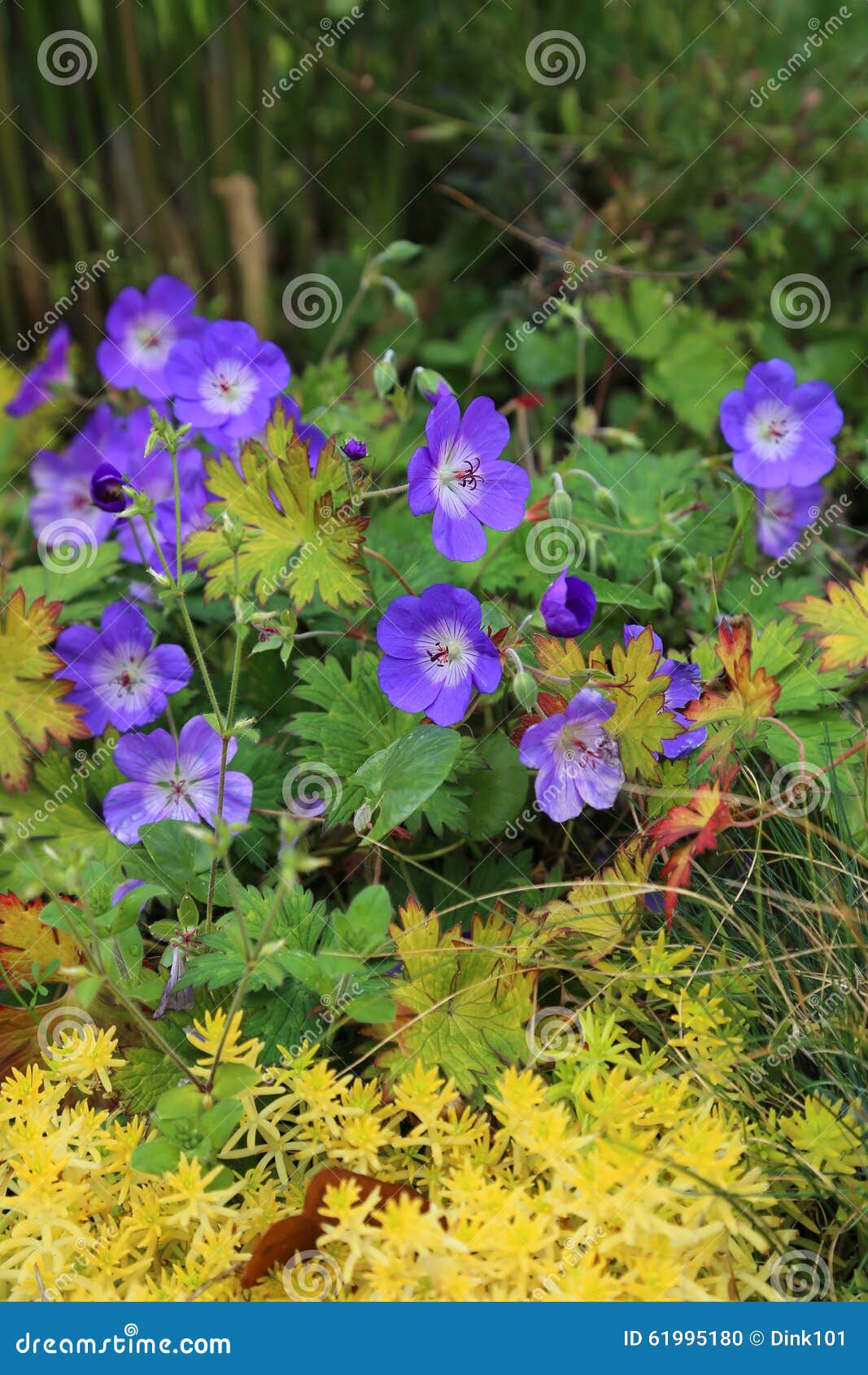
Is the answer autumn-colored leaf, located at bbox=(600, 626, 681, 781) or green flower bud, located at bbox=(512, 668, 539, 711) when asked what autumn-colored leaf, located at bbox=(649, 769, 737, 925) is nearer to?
autumn-colored leaf, located at bbox=(600, 626, 681, 781)

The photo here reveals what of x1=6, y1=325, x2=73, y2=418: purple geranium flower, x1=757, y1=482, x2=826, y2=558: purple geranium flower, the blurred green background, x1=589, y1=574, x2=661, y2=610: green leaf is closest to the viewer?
x1=589, y1=574, x2=661, y2=610: green leaf

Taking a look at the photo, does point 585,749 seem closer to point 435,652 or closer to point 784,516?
point 435,652

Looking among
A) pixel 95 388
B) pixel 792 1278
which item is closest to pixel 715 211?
pixel 95 388

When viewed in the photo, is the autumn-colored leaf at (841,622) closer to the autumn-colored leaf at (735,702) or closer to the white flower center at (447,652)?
the autumn-colored leaf at (735,702)

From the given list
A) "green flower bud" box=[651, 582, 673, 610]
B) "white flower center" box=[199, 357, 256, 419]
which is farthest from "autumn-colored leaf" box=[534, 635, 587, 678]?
"white flower center" box=[199, 357, 256, 419]

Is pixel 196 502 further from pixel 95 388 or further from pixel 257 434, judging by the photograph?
pixel 95 388
